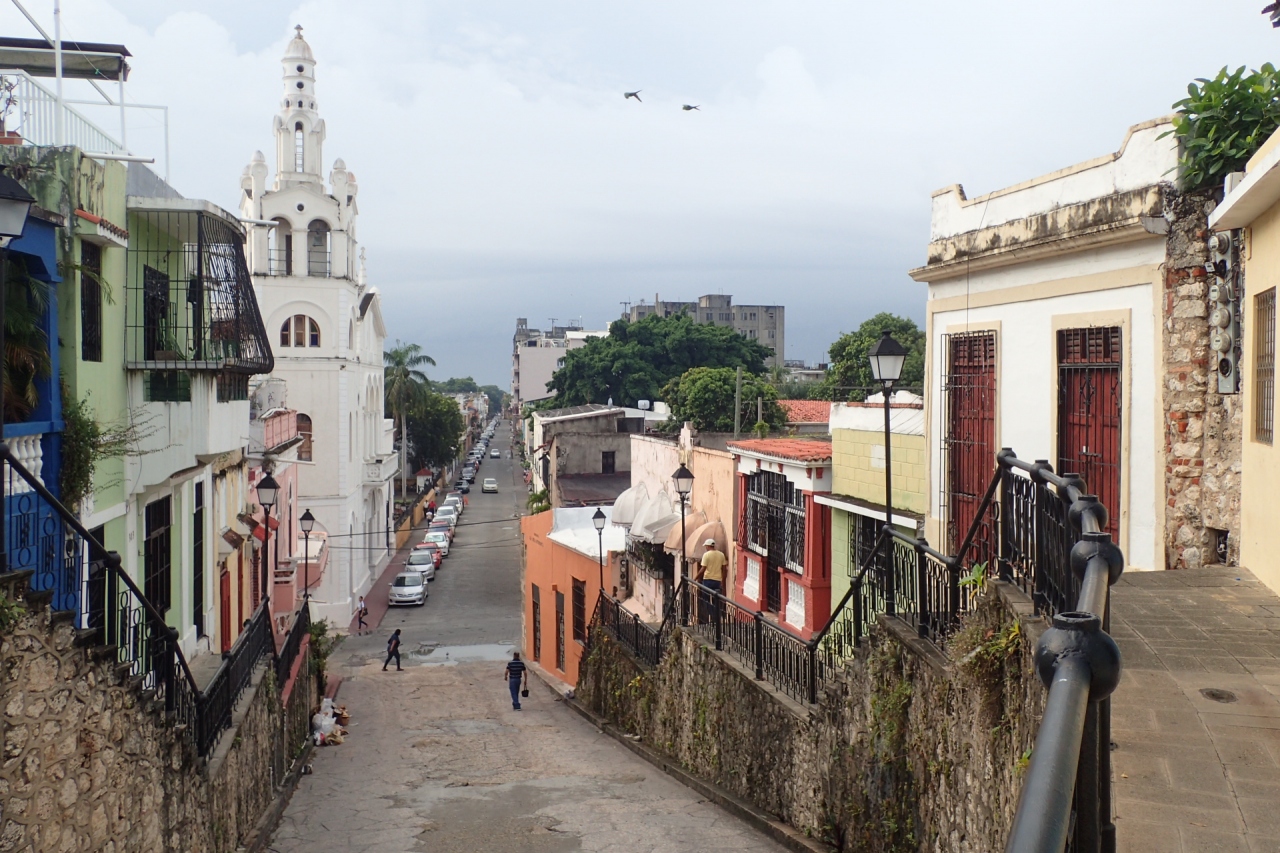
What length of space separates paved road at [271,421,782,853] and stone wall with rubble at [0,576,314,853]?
219 centimetres

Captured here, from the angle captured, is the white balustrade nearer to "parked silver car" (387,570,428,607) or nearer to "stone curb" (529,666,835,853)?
"stone curb" (529,666,835,853)

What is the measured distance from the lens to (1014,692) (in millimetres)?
5156

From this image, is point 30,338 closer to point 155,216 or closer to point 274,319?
point 155,216

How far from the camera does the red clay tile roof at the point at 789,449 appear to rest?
16750 millimetres

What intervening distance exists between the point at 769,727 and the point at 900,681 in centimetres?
348

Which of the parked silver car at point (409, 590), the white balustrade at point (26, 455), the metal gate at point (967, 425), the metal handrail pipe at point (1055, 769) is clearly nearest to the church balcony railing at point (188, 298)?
the white balustrade at point (26, 455)

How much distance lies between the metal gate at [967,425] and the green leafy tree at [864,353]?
34.1m

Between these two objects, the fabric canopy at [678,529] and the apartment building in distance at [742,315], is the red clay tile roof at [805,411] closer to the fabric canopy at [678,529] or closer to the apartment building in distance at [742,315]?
the fabric canopy at [678,529]

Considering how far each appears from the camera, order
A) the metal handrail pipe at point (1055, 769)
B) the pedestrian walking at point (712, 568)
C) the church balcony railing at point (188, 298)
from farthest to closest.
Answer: the pedestrian walking at point (712, 568)
the church balcony railing at point (188, 298)
the metal handrail pipe at point (1055, 769)

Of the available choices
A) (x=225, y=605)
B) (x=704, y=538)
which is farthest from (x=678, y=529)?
(x=225, y=605)

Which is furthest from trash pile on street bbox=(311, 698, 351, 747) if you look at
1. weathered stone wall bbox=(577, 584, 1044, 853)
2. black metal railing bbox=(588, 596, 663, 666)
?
weathered stone wall bbox=(577, 584, 1044, 853)

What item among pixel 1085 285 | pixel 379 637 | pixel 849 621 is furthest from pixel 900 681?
pixel 379 637

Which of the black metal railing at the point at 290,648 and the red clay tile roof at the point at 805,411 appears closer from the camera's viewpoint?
the black metal railing at the point at 290,648

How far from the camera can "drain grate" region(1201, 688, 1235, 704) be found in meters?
4.91
